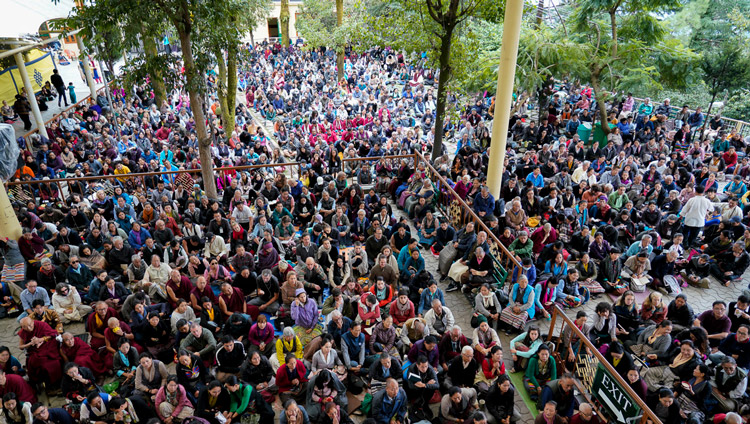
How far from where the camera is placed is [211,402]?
5598 millimetres

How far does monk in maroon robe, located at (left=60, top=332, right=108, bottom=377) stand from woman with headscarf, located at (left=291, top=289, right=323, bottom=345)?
8.74 feet

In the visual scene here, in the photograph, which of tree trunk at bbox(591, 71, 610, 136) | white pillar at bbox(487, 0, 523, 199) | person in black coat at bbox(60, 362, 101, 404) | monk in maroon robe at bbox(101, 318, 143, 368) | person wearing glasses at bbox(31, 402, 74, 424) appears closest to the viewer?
person wearing glasses at bbox(31, 402, 74, 424)

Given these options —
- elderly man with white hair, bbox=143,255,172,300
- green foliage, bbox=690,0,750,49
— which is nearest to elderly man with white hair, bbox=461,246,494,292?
elderly man with white hair, bbox=143,255,172,300

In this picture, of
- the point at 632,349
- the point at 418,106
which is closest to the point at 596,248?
the point at 632,349

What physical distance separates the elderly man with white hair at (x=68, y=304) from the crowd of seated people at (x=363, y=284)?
0.03 metres

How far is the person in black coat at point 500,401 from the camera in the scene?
5.63 m

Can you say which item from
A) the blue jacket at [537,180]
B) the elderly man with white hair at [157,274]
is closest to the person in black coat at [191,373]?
the elderly man with white hair at [157,274]

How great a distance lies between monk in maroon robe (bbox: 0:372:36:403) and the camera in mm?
5694

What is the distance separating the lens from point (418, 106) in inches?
800

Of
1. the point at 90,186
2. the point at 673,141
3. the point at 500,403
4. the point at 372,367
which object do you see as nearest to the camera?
the point at 500,403

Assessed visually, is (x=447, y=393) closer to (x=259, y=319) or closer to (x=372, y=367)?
(x=372, y=367)

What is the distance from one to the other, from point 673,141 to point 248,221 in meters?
13.0

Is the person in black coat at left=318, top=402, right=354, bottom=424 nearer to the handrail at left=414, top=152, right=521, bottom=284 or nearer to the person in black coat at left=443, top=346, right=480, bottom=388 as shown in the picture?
the person in black coat at left=443, top=346, right=480, bottom=388

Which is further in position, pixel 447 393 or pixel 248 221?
pixel 248 221
